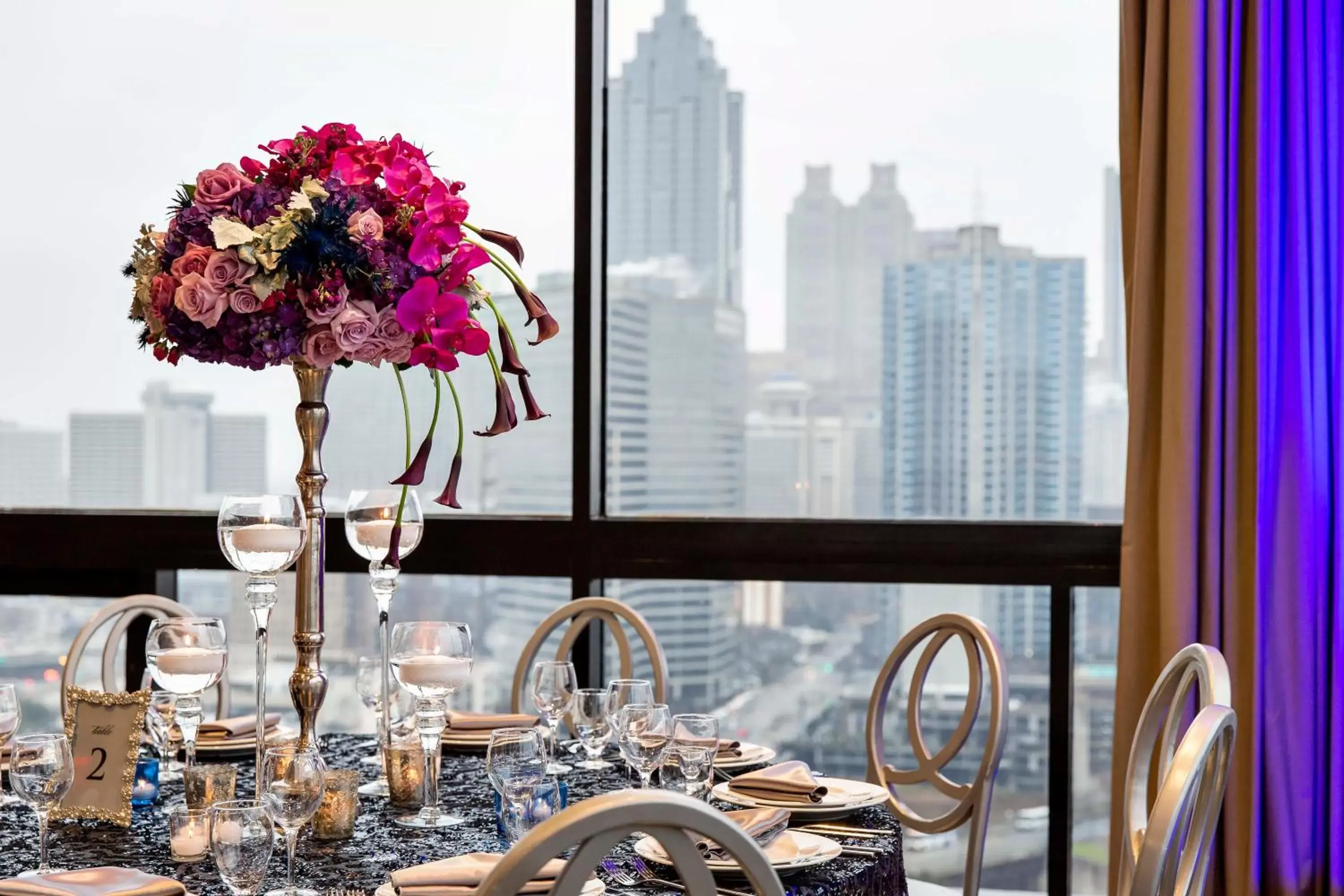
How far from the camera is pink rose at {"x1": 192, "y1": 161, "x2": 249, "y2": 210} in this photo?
5.91 feet

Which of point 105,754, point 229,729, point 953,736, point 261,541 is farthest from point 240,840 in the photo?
point 953,736

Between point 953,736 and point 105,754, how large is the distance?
1463 millimetres

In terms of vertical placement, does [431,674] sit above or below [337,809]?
above

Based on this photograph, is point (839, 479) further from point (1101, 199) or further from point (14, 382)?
point (14, 382)

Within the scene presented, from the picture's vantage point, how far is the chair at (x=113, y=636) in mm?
2729

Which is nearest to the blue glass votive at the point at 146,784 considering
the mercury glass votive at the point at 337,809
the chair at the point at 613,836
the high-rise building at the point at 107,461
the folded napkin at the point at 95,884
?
the mercury glass votive at the point at 337,809

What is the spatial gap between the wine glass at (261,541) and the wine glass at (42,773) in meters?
0.25

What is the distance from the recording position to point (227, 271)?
1770 mm

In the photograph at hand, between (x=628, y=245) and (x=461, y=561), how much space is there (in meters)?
0.89

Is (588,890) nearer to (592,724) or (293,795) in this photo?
(293,795)

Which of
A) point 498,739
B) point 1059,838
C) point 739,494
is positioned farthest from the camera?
point 739,494

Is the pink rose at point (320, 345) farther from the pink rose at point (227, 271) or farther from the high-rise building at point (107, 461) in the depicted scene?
the high-rise building at point (107, 461)

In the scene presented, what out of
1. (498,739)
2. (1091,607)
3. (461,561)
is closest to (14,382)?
(461,561)

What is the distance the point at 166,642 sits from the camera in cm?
196
